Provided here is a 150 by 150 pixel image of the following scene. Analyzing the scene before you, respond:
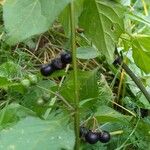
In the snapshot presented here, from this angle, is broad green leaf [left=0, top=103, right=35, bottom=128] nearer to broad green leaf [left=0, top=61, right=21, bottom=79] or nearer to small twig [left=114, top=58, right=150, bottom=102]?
broad green leaf [left=0, top=61, right=21, bottom=79]

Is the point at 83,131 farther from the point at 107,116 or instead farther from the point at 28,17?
the point at 28,17

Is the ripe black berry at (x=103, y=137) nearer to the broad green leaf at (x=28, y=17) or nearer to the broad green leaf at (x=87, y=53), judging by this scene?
the broad green leaf at (x=87, y=53)

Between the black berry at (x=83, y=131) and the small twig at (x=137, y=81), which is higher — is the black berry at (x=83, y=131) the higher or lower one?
the lower one

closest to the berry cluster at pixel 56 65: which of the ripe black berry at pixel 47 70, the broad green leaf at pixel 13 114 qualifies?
the ripe black berry at pixel 47 70

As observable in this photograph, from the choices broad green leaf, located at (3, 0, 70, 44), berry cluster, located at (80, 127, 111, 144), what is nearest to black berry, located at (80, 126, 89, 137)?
berry cluster, located at (80, 127, 111, 144)

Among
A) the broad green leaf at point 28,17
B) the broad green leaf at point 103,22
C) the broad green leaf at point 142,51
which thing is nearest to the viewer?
the broad green leaf at point 28,17

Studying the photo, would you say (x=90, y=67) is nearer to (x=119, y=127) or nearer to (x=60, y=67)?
(x=119, y=127)

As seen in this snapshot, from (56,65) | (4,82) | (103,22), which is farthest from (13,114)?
(103,22)
